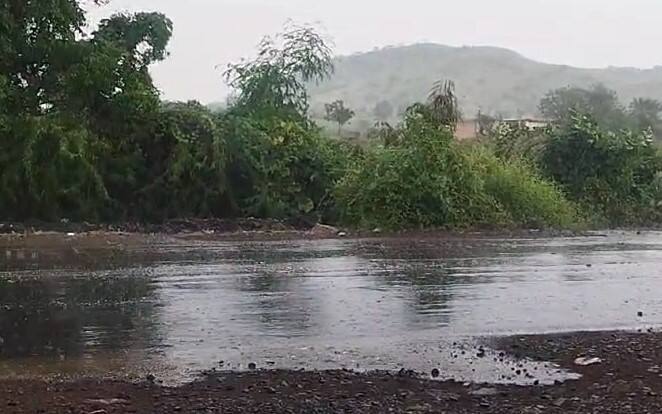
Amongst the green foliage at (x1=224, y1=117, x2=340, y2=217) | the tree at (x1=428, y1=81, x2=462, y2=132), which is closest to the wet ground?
the green foliage at (x1=224, y1=117, x2=340, y2=217)

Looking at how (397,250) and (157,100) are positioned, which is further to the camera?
(157,100)

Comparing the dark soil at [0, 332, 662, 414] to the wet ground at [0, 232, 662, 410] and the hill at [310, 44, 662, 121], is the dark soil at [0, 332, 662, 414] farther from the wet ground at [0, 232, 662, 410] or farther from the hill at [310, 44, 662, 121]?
the hill at [310, 44, 662, 121]

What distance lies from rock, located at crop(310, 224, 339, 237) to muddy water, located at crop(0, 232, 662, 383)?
2.70 m

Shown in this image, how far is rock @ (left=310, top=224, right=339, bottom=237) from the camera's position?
2189 cm

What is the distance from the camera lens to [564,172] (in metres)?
28.6

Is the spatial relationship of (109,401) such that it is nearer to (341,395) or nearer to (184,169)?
(341,395)

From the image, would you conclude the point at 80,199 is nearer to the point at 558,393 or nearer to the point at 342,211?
the point at 342,211

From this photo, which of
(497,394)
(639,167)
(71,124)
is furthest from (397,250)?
(639,167)

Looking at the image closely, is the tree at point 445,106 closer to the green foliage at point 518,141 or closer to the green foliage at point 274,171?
the green foliage at point 274,171

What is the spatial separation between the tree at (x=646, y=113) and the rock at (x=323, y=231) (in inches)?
1502

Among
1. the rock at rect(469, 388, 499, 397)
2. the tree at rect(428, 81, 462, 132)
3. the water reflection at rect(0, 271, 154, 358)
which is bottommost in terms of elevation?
the rock at rect(469, 388, 499, 397)

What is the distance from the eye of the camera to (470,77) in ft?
475

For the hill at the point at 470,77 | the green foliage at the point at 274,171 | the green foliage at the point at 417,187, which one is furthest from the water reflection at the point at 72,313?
the hill at the point at 470,77

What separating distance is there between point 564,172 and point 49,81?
49.9 feet
